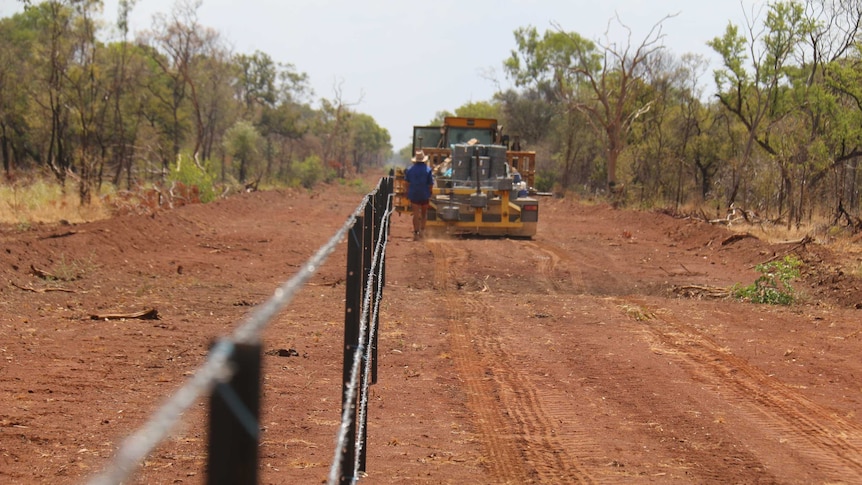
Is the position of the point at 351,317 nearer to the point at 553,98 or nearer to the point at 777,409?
the point at 777,409

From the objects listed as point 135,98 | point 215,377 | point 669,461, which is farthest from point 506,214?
point 135,98

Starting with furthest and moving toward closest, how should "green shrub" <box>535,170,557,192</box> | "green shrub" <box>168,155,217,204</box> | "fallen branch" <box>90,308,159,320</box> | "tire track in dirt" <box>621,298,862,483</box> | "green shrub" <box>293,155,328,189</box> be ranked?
"green shrub" <box>293,155,328,189</box>
"green shrub" <box>535,170,557,192</box>
"green shrub" <box>168,155,217,204</box>
"fallen branch" <box>90,308,159,320</box>
"tire track in dirt" <box>621,298,862,483</box>

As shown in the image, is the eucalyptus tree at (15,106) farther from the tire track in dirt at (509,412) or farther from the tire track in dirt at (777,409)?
the tire track in dirt at (777,409)

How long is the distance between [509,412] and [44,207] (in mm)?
16822

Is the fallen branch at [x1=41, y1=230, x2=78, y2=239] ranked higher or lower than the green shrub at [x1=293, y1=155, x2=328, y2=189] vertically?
lower

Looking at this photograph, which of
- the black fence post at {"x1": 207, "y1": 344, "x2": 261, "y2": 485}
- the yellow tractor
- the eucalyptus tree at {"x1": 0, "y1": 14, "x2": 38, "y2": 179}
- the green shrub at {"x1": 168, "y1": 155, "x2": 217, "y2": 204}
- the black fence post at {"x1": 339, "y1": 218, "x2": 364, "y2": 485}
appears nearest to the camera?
the black fence post at {"x1": 207, "y1": 344, "x2": 261, "y2": 485}

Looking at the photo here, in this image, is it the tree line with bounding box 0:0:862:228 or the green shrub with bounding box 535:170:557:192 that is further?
the green shrub with bounding box 535:170:557:192

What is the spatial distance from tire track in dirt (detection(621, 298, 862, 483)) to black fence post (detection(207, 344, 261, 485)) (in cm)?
484

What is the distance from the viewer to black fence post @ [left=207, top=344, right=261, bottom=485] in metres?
1.49

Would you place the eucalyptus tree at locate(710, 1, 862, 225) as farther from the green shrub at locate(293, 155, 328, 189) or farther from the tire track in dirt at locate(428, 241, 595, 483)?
the green shrub at locate(293, 155, 328, 189)

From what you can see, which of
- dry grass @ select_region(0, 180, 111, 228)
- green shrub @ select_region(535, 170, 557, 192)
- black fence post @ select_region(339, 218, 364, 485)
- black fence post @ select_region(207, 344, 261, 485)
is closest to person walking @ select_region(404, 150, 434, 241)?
dry grass @ select_region(0, 180, 111, 228)

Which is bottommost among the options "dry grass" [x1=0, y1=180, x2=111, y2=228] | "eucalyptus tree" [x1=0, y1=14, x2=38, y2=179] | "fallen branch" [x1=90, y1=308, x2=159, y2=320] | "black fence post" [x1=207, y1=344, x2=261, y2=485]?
"fallen branch" [x1=90, y1=308, x2=159, y2=320]

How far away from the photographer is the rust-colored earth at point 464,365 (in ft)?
18.7

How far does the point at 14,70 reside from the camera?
39.1m
